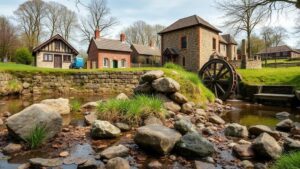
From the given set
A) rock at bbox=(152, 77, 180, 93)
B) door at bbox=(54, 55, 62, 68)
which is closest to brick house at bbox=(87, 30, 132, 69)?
door at bbox=(54, 55, 62, 68)

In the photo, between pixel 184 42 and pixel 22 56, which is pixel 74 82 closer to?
pixel 184 42

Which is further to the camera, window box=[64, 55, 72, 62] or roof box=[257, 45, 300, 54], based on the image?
roof box=[257, 45, 300, 54]

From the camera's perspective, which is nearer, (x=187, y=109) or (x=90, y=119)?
(x=90, y=119)

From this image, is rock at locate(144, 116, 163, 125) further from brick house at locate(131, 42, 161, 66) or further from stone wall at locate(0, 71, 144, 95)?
brick house at locate(131, 42, 161, 66)

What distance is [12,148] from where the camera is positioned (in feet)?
13.7

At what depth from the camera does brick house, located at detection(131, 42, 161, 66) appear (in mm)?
38094

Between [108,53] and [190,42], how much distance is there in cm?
1126

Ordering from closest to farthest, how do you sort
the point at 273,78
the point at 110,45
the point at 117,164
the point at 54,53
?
the point at 117,164
the point at 273,78
the point at 54,53
the point at 110,45

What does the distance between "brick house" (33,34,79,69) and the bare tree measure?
12951 mm

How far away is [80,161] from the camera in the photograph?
3.79 meters

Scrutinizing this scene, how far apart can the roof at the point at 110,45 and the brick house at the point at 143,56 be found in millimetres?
4334

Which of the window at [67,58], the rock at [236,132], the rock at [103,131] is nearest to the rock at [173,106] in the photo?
the rock at [236,132]

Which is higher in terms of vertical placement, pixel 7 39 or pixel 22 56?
pixel 7 39

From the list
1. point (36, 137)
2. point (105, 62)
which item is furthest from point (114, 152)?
point (105, 62)
